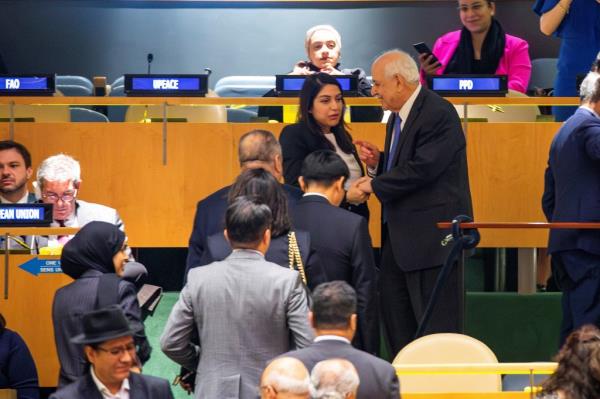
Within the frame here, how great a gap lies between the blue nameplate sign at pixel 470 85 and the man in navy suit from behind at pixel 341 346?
3198mm

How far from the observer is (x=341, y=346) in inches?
175

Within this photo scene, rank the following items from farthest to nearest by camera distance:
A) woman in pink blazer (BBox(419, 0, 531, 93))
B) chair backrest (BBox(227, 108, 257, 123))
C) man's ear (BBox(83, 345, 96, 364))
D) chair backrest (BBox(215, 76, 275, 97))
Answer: chair backrest (BBox(215, 76, 275, 97)) → chair backrest (BBox(227, 108, 257, 123)) → woman in pink blazer (BBox(419, 0, 531, 93)) → man's ear (BBox(83, 345, 96, 364))

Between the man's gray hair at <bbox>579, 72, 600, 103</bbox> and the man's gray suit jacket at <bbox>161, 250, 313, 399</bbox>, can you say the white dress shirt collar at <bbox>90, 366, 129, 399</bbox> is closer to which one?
the man's gray suit jacket at <bbox>161, 250, 313, 399</bbox>

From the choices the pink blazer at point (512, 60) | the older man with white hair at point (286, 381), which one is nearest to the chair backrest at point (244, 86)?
the pink blazer at point (512, 60)

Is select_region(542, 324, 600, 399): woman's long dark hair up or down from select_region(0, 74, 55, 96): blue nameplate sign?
down

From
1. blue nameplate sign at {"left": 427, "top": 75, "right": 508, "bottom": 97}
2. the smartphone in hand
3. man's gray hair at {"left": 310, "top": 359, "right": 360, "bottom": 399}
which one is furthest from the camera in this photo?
the smartphone in hand

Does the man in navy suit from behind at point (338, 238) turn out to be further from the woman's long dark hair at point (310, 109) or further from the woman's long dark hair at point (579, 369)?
the woman's long dark hair at point (579, 369)

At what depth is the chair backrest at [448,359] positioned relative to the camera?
5.34 meters

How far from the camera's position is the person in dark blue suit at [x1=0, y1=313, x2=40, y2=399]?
19.0 feet

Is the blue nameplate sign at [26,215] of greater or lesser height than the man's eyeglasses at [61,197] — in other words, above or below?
below

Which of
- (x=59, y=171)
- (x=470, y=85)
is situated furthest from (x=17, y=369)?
(x=470, y=85)

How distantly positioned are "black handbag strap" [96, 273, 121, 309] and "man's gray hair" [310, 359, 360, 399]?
49.9 inches

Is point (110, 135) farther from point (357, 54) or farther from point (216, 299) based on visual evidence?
point (357, 54)

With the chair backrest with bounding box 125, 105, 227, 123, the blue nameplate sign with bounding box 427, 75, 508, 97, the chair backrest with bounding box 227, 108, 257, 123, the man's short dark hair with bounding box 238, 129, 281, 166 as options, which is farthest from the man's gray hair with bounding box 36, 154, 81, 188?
the chair backrest with bounding box 227, 108, 257, 123
